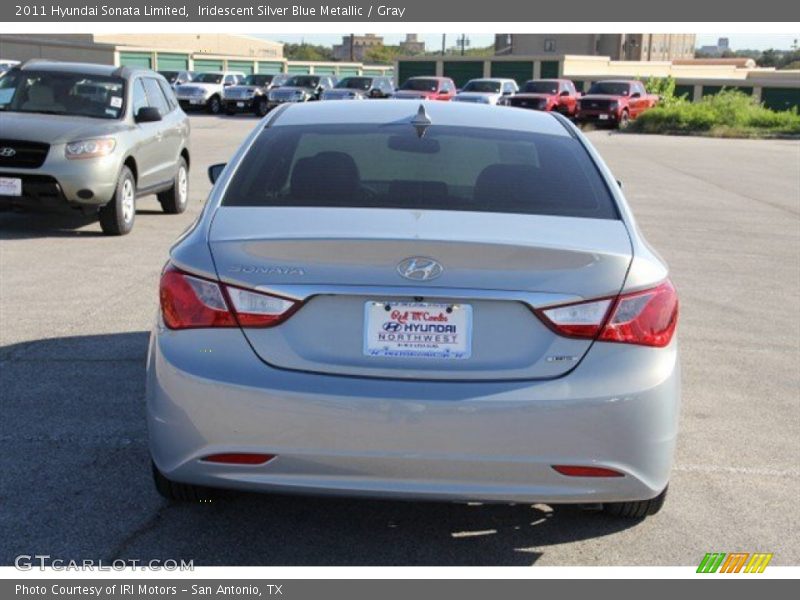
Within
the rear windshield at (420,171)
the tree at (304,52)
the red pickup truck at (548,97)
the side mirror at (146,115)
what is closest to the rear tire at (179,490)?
the rear windshield at (420,171)

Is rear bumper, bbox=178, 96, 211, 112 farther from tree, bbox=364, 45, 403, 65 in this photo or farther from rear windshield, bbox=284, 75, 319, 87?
tree, bbox=364, 45, 403, 65

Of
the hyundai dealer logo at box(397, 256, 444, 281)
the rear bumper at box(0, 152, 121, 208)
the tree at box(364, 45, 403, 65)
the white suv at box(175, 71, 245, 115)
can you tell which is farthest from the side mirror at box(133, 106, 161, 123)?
the tree at box(364, 45, 403, 65)

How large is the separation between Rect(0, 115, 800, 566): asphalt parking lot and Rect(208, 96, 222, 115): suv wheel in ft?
115

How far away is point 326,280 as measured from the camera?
3.77 metres

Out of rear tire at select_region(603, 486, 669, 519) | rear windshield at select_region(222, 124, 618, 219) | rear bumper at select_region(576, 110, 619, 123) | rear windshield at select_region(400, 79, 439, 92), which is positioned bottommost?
rear bumper at select_region(576, 110, 619, 123)

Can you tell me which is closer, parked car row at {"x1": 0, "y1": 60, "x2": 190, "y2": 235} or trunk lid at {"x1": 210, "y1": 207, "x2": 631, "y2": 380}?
trunk lid at {"x1": 210, "y1": 207, "x2": 631, "y2": 380}

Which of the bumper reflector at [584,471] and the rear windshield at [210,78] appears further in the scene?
the rear windshield at [210,78]

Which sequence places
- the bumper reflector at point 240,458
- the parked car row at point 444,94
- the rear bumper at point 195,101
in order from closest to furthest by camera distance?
the bumper reflector at point 240,458
the parked car row at point 444,94
the rear bumper at point 195,101

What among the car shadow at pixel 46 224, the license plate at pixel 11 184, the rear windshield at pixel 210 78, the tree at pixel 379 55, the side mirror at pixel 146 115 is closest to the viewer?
the license plate at pixel 11 184

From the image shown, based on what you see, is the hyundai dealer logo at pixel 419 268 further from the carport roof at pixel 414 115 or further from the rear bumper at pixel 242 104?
the rear bumper at pixel 242 104

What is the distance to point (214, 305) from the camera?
387 centimetres

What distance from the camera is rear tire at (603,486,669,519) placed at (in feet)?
14.5

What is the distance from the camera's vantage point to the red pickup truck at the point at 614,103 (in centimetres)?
3981

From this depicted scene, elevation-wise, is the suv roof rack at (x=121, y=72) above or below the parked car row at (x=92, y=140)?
above
